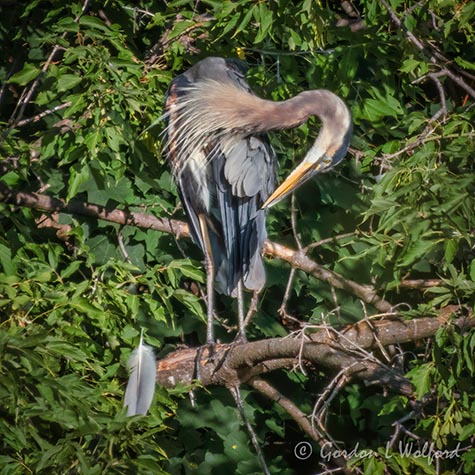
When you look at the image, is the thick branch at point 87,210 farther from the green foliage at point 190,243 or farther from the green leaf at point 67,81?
the green leaf at point 67,81

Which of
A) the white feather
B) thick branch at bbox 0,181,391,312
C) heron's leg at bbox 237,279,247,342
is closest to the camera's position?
the white feather

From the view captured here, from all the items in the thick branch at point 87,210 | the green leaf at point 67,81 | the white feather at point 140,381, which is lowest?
the white feather at point 140,381

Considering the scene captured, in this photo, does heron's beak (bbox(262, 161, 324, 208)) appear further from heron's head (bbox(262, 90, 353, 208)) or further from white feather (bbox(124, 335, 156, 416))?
white feather (bbox(124, 335, 156, 416))

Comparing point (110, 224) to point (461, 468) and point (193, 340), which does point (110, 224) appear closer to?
point (193, 340)

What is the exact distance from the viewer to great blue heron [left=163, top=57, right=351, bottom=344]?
3.37 meters

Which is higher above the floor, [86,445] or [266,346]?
[86,445]

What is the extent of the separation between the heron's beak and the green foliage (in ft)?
0.53

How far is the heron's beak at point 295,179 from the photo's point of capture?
133 inches

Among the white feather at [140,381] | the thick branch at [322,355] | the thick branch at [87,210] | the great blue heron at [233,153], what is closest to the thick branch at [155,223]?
the thick branch at [87,210]

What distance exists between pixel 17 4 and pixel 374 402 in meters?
2.02

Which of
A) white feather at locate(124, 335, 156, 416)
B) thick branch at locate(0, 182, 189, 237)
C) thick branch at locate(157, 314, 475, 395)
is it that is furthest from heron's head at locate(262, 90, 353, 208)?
white feather at locate(124, 335, 156, 416)

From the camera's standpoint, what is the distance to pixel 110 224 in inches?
142

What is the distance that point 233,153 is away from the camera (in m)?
3.53

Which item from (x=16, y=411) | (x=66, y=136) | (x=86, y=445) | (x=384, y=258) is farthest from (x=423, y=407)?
(x=66, y=136)
